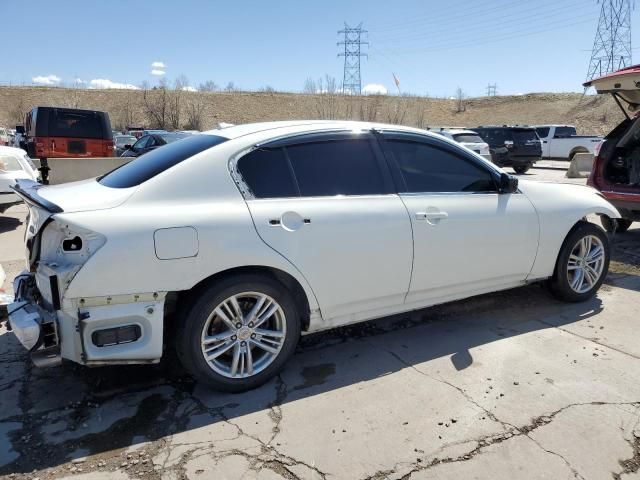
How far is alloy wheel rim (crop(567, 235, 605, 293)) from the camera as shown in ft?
15.2

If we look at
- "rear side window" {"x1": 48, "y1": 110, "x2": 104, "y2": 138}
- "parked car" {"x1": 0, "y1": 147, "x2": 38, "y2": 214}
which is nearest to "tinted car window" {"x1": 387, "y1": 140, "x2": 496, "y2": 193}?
"parked car" {"x1": 0, "y1": 147, "x2": 38, "y2": 214}

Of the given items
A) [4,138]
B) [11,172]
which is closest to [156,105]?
[4,138]

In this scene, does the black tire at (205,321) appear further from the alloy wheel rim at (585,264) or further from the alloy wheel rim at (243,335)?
the alloy wheel rim at (585,264)

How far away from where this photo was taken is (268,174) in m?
3.25

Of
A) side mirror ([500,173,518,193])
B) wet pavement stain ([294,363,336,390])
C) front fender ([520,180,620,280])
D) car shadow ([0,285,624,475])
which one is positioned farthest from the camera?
front fender ([520,180,620,280])

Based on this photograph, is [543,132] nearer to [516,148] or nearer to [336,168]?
[516,148]

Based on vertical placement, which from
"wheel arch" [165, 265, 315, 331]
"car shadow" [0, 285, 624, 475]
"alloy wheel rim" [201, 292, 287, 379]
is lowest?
"car shadow" [0, 285, 624, 475]

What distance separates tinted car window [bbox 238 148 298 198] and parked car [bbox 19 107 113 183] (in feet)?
36.6

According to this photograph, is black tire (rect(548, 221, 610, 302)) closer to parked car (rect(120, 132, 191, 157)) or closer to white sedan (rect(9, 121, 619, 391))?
white sedan (rect(9, 121, 619, 391))

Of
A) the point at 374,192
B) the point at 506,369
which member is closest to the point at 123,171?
the point at 374,192

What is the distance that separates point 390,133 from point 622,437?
7.79 feet

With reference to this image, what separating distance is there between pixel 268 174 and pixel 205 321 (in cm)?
99

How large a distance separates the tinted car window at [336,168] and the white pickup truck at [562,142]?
23.2m

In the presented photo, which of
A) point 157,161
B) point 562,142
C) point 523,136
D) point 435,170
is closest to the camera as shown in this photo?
point 157,161
